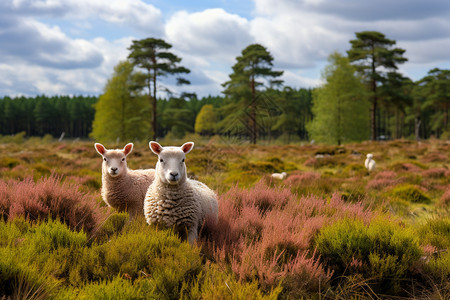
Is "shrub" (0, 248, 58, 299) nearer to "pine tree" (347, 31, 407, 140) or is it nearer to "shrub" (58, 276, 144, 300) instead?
"shrub" (58, 276, 144, 300)

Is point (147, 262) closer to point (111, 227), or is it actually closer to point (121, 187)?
point (111, 227)

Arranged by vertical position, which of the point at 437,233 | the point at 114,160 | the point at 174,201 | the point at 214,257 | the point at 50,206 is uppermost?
the point at 114,160

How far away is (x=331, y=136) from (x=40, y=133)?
9947 cm

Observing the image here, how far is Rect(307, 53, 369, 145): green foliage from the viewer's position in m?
39.8

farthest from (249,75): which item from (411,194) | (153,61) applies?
(411,194)

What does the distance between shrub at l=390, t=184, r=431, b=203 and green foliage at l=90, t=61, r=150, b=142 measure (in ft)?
120

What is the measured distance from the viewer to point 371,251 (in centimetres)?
334

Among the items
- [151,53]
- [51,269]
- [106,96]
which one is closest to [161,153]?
[51,269]

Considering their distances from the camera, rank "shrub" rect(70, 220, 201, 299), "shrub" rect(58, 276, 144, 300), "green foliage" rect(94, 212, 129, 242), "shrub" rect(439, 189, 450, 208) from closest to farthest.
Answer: "shrub" rect(58, 276, 144, 300) → "shrub" rect(70, 220, 201, 299) → "green foliage" rect(94, 212, 129, 242) → "shrub" rect(439, 189, 450, 208)

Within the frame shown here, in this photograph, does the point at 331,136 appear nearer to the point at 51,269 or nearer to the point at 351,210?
the point at 351,210

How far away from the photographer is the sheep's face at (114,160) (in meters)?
4.63

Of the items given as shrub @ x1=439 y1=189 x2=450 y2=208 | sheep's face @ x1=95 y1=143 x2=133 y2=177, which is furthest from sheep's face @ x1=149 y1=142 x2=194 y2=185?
shrub @ x1=439 y1=189 x2=450 y2=208

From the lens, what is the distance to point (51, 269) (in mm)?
2773

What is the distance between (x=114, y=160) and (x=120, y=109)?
4030cm
